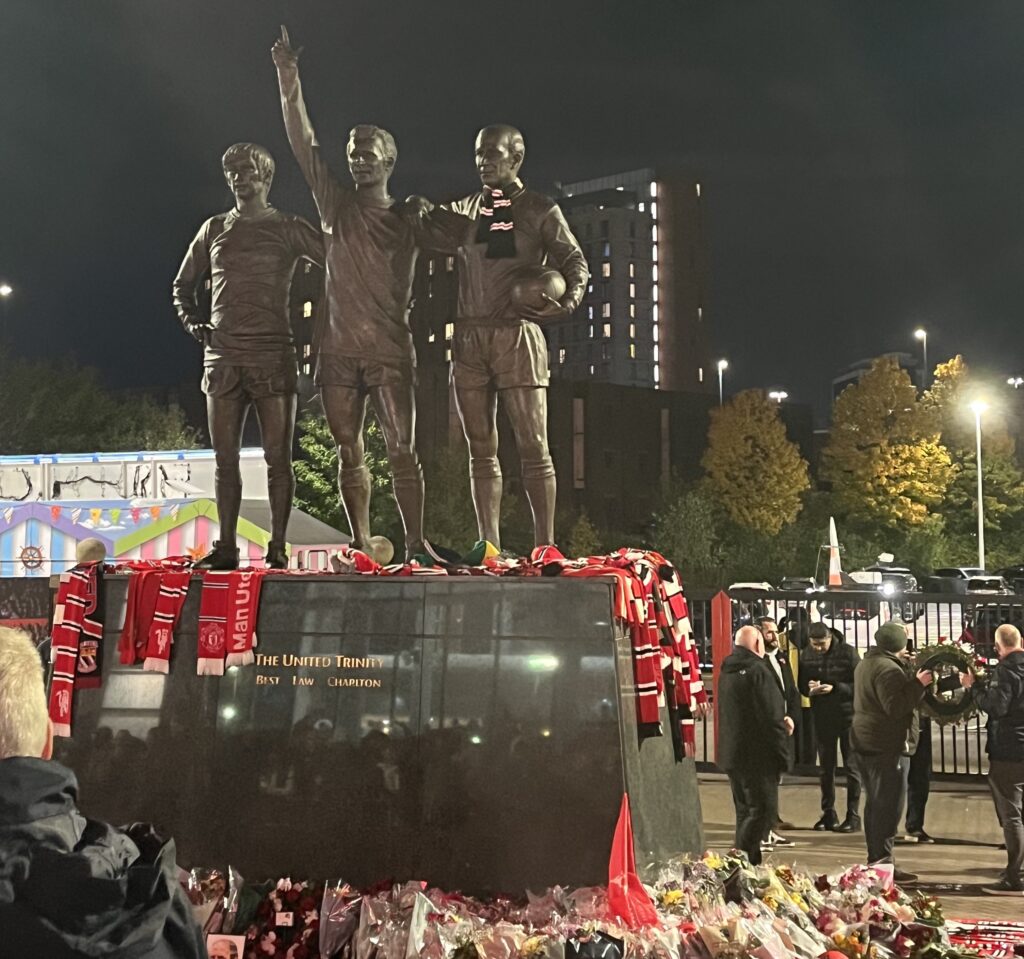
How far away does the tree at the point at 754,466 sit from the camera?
46.9m

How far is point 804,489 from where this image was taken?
156ft

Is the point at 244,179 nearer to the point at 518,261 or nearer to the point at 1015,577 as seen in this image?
the point at 518,261

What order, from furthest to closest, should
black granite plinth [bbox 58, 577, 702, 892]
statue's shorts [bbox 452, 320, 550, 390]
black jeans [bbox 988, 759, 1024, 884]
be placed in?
black jeans [bbox 988, 759, 1024, 884] → statue's shorts [bbox 452, 320, 550, 390] → black granite plinth [bbox 58, 577, 702, 892]

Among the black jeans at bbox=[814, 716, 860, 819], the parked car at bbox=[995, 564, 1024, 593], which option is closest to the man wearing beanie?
the black jeans at bbox=[814, 716, 860, 819]

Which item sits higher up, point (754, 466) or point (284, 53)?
point (754, 466)

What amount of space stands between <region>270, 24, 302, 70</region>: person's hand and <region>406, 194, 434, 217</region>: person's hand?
113 cm

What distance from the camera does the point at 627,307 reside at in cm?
9356

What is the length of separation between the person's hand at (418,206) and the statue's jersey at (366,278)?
6cm

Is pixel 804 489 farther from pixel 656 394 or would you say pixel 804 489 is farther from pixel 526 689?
pixel 526 689

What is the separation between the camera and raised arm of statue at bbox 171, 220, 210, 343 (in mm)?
8492

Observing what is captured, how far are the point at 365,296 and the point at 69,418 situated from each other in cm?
4087

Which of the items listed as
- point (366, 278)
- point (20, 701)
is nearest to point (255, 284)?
point (366, 278)

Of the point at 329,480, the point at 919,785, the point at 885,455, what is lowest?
the point at 919,785

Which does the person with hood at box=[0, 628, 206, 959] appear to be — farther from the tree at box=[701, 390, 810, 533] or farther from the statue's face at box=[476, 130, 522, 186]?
the tree at box=[701, 390, 810, 533]
